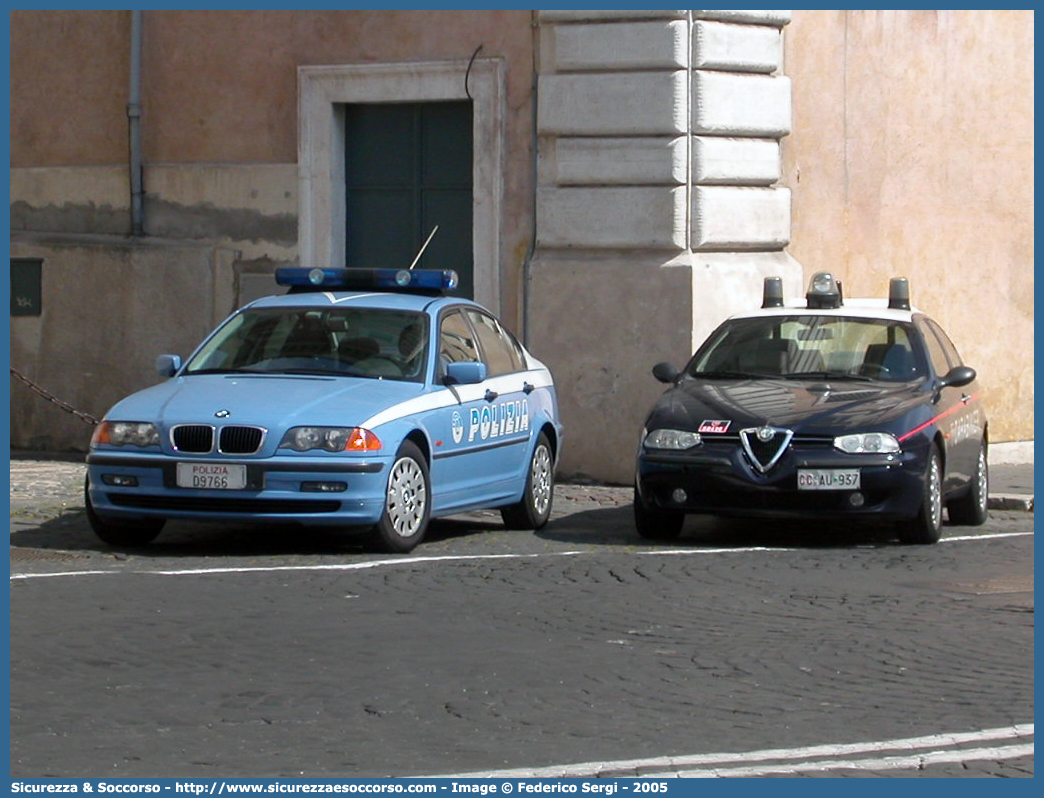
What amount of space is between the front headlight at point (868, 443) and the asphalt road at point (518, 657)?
643mm

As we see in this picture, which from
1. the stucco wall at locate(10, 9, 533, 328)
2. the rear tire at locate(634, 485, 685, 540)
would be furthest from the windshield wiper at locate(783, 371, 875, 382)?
the stucco wall at locate(10, 9, 533, 328)

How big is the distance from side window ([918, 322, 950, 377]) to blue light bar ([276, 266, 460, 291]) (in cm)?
A: 329

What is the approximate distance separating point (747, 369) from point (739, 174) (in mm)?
3592

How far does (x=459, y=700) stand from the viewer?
7449 mm

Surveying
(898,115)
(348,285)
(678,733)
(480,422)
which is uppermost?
(898,115)

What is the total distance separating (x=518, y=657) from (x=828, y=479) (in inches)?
167

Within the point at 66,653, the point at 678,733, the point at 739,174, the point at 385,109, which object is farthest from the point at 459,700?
the point at 385,109

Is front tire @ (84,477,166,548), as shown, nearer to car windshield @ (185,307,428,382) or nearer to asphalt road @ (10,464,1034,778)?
asphalt road @ (10,464,1034,778)

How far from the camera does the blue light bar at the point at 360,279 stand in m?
13.4

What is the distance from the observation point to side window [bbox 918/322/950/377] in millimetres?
13516

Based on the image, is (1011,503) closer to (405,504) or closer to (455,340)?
(455,340)

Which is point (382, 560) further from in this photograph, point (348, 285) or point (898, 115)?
point (898, 115)

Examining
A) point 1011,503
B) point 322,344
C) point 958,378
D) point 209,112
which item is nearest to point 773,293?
point 958,378

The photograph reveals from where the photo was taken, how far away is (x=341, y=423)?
1137cm
